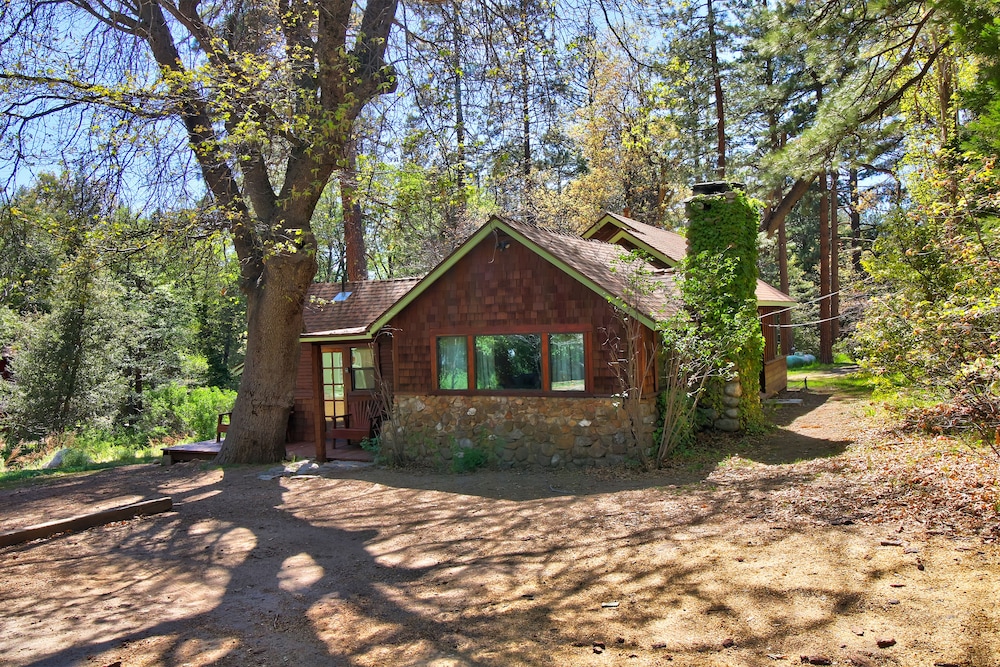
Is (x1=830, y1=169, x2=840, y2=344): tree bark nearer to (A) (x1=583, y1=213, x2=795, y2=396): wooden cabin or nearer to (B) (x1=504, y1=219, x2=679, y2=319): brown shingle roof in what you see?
(A) (x1=583, y1=213, x2=795, y2=396): wooden cabin

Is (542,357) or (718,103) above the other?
(718,103)

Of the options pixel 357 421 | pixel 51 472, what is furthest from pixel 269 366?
pixel 51 472

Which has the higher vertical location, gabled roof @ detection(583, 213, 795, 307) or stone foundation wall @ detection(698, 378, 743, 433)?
gabled roof @ detection(583, 213, 795, 307)

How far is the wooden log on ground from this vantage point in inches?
299

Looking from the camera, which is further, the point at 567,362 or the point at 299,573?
the point at 567,362

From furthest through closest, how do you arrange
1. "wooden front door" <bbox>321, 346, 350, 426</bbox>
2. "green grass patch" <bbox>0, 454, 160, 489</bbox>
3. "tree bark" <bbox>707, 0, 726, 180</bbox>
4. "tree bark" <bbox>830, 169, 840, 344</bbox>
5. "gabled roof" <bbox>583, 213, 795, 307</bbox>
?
1. "tree bark" <bbox>830, 169, 840, 344</bbox>
2. "tree bark" <bbox>707, 0, 726, 180</bbox>
3. "gabled roof" <bbox>583, 213, 795, 307</bbox>
4. "wooden front door" <bbox>321, 346, 350, 426</bbox>
5. "green grass patch" <bbox>0, 454, 160, 489</bbox>

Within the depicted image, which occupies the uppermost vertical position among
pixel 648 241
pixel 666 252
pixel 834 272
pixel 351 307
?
pixel 834 272

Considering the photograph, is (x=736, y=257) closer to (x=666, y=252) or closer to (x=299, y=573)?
(x=666, y=252)

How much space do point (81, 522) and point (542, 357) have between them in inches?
261

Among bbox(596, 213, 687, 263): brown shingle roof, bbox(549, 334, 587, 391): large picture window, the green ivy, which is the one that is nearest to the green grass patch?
bbox(549, 334, 587, 391): large picture window

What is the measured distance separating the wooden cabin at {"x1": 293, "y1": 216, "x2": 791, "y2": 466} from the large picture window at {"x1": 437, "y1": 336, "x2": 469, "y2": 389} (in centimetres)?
2

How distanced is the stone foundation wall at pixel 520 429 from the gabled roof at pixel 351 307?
116 inches

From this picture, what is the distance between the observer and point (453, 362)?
480 inches

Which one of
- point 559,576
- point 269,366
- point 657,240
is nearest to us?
point 559,576
